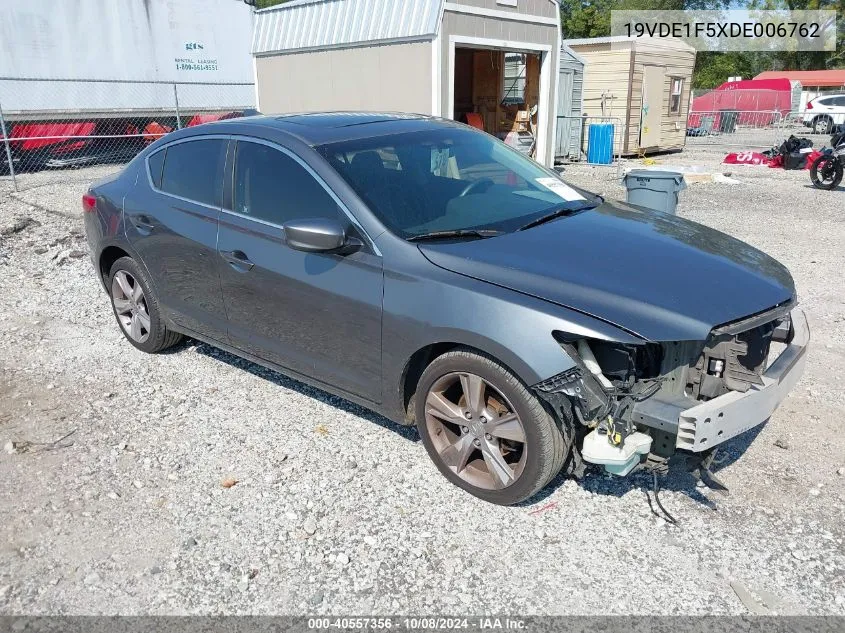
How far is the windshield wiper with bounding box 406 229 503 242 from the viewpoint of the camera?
131 inches

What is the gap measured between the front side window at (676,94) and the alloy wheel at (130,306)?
64.9 feet

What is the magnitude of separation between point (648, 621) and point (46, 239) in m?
8.55

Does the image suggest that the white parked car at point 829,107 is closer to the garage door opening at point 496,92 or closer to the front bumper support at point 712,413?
the garage door opening at point 496,92

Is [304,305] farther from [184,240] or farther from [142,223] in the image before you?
[142,223]

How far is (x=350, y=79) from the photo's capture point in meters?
12.6

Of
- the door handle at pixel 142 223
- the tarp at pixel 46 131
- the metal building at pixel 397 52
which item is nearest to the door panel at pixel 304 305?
the door handle at pixel 142 223

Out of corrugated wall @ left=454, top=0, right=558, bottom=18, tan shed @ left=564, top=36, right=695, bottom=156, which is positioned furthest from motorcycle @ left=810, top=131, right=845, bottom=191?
corrugated wall @ left=454, top=0, right=558, bottom=18

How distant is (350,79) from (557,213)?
976 centimetres

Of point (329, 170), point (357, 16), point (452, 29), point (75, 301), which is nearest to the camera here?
point (329, 170)

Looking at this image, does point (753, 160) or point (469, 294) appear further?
point (753, 160)

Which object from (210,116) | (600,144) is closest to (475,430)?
(600,144)

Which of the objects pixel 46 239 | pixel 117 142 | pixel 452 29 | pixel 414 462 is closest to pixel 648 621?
pixel 414 462

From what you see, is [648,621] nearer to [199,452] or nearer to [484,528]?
[484,528]

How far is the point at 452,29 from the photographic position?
1130 cm
